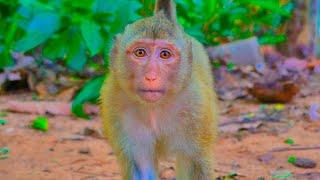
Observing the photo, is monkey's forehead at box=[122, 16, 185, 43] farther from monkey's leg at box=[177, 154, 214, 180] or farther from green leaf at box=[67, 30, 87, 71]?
green leaf at box=[67, 30, 87, 71]

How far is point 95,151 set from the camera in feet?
16.4

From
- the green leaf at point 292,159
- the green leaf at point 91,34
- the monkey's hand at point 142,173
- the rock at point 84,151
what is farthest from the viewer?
the green leaf at point 91,34

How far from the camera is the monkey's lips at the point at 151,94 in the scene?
10.8 feet

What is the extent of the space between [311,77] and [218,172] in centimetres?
394

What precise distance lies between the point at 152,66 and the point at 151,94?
13 cm

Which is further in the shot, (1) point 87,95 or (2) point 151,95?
(1) point 87,95

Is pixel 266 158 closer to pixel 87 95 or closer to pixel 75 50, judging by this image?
pixel 87 95

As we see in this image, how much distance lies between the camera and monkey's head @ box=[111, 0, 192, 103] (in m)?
3.30

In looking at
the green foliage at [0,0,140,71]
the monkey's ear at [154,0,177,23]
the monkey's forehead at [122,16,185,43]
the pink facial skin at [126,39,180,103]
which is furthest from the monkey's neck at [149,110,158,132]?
the green foliage at [0,0,140,71]

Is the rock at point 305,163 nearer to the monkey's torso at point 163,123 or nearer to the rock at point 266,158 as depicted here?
the rock at point 266,158

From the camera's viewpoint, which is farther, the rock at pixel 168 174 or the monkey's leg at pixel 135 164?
the rock at pixel 168 174

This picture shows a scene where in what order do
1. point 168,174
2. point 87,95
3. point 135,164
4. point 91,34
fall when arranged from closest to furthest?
point 135,164 < point 168,174 < point 91,34 < point 87,95

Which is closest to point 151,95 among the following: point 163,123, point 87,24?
point 163,123

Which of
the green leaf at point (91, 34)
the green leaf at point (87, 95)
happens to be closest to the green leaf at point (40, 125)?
the green leaf at point (87, 95)
